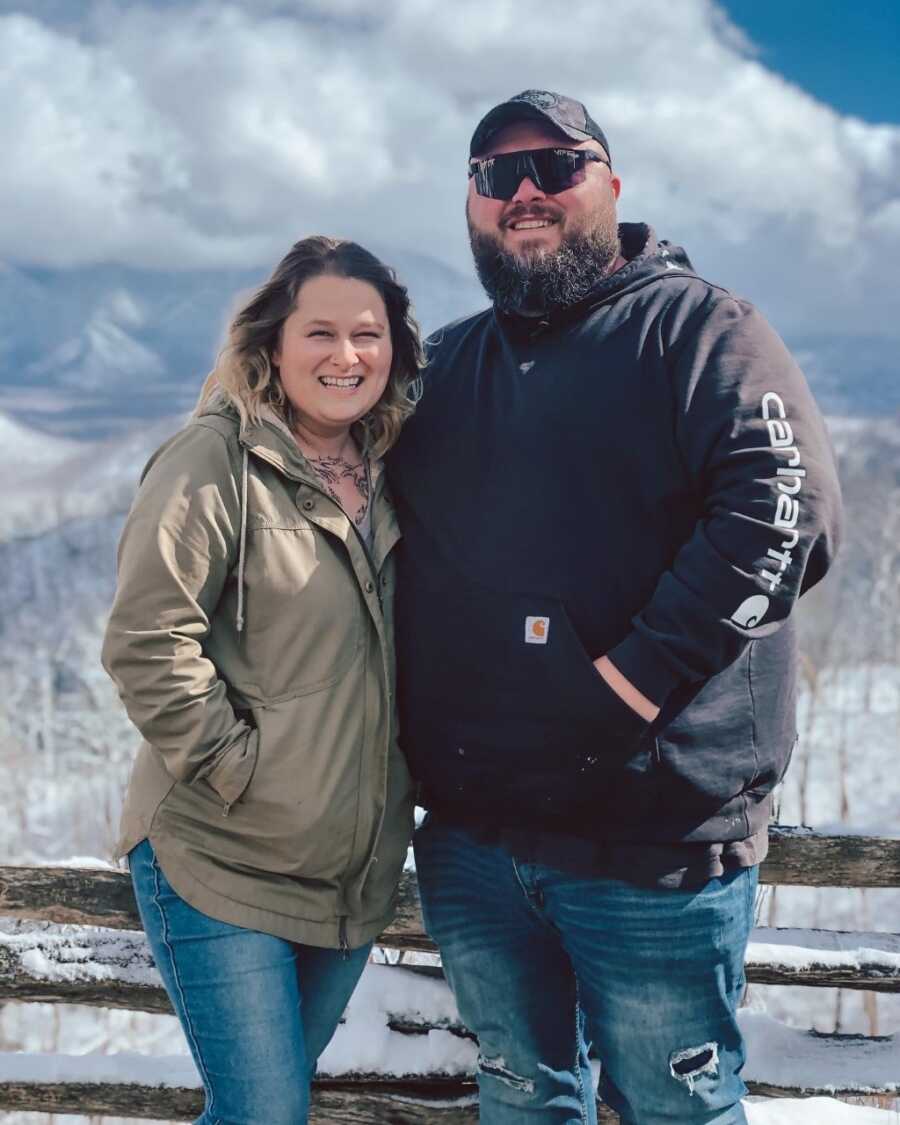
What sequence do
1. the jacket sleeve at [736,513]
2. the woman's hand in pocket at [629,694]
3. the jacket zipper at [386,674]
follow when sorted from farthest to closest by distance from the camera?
the jacket zipper at [386,674]
the woman's hand in pocket at [629,694]
the jacket sleeve at [736,513]

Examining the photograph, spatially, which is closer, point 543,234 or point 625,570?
point 625,570

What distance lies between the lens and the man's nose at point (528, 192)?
9.32 feet

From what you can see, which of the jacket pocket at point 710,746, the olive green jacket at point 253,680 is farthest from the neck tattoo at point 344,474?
the jacket pocket at point 710,746

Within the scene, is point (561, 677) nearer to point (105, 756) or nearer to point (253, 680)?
point (253, 680)

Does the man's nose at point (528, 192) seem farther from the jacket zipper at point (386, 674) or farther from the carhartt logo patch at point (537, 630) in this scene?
the carhartt logo patch at point (537, 630)

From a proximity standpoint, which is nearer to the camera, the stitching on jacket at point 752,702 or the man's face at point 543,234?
the stitching on jacket at point 752,702

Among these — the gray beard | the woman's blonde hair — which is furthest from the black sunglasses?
the woman's blonde hair

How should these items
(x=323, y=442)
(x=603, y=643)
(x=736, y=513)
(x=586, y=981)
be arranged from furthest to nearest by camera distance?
(x=323, y=442)
(x=586, y=981)
(x=603, y=643)
(x=736, y=513)

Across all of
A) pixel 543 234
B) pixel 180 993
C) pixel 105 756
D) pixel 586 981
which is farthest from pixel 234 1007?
pixel 105 756

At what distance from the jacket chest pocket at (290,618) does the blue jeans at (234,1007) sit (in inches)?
19.9

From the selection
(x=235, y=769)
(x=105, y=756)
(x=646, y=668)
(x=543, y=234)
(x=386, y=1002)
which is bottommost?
(x=105, y=756)

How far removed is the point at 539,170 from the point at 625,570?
3.26ft

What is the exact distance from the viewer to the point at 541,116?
2.83 m

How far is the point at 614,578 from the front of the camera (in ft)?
8.41
